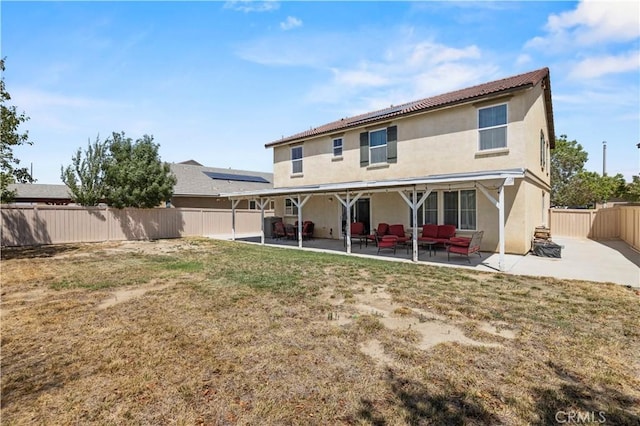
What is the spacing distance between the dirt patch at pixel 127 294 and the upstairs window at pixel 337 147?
37.3 ft

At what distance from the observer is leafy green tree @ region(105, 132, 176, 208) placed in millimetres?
18094

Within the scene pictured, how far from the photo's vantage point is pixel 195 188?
992 inches

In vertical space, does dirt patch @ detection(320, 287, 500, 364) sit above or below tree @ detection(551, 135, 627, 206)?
below

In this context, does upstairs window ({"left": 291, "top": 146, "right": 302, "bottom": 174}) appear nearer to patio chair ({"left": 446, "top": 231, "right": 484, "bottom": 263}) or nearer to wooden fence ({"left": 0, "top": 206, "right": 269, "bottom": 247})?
wooden fence ({"left": 0, "top": 206, "right": 269, "bottom": 247})

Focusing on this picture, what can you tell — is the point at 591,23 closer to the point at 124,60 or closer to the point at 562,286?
the point at 562,286

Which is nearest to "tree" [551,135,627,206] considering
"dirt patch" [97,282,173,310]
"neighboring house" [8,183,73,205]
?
"dirt patch" [97,282,173,310]

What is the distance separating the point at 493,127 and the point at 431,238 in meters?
4.69

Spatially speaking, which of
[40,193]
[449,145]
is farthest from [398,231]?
[40,193]

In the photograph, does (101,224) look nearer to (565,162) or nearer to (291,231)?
(291,231)

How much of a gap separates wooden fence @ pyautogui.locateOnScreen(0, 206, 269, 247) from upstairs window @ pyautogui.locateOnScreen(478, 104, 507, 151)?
54.2ft

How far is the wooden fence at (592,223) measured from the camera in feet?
51.8

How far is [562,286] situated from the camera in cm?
715

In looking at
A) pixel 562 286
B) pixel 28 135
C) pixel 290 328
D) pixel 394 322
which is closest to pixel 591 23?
pixel 562 286

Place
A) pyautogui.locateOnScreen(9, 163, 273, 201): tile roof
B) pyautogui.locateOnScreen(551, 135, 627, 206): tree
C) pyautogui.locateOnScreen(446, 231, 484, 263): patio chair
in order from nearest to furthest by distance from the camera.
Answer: pyautogui.locateOnScreen(446, 231, 484, 263): patio chair
pyautogui.locateOnScreen(9, 163, 273, 201): tile roof
pyautogui.locateOnScreen(551, 135, 627, 206): tree
